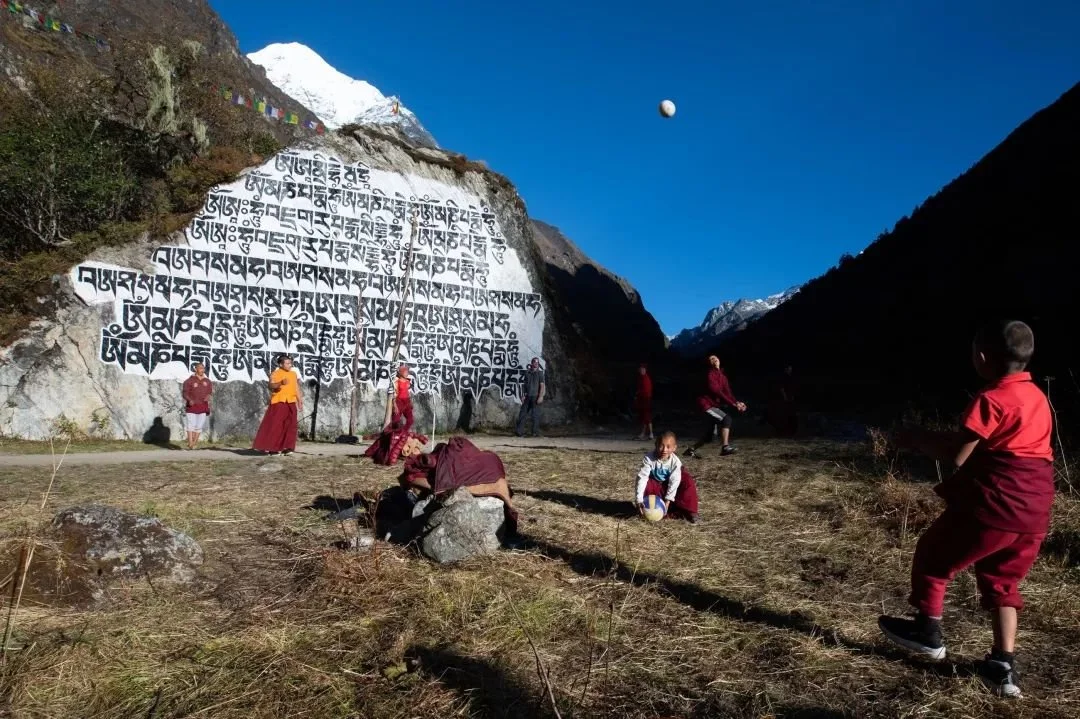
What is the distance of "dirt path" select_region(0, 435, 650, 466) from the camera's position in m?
8.59

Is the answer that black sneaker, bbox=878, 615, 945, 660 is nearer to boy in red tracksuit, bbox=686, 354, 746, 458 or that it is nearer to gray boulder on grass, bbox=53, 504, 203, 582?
gray boulder on grass, bbox=53, 504, 203, 582

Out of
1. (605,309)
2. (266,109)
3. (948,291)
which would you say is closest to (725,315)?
(605,309)

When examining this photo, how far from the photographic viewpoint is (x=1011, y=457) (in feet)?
8.71

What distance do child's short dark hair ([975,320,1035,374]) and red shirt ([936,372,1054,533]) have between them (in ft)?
0.23

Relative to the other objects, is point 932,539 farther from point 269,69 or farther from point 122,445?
point 269,69

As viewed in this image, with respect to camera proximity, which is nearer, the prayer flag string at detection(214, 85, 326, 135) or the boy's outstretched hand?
the boy's outstretched hand

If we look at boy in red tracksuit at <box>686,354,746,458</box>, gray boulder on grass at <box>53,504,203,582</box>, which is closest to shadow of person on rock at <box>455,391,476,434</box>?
boy in red tracksuit at <box>686,354,746,458</box>

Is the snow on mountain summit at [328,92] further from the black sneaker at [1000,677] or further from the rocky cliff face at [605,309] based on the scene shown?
the black sneaker at [1000,677]

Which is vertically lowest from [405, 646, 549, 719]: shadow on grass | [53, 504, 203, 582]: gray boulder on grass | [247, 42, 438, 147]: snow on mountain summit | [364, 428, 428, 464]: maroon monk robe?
[405, 646, 549, 719]: shadow on grass

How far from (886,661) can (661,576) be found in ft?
4.51

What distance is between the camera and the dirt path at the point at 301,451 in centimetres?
859

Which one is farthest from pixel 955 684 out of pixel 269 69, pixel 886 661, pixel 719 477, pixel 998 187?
pixel 269 69

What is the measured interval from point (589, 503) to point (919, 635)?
359cm

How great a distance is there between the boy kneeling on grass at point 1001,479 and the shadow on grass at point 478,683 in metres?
1.88
